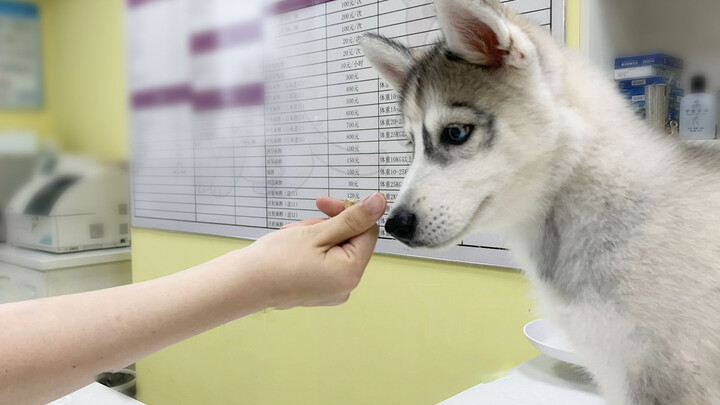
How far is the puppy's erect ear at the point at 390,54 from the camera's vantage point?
765 millimetres

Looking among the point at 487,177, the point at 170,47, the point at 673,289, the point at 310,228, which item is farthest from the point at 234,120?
Answer: the point at 673,289

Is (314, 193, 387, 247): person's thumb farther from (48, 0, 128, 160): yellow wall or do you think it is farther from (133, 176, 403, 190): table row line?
(133, 176, 403, 190): table row line

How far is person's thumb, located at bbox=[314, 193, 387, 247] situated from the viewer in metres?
0.72

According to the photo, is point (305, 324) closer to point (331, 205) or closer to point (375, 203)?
point (331, 205)

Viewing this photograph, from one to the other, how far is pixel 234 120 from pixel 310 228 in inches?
41.0

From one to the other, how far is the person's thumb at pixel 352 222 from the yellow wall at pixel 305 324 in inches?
16.3

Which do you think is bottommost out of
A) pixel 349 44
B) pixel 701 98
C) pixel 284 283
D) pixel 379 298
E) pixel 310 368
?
pixel 310 368

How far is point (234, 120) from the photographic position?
1699mm

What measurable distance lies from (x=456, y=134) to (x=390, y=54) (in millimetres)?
186

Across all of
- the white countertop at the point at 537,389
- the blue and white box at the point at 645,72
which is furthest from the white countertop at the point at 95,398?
the blue and white box at the point at 645,72

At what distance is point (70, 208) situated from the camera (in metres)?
1.01

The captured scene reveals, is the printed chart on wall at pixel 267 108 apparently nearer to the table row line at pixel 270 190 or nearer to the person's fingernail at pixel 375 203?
the table row line at pixel 270 190

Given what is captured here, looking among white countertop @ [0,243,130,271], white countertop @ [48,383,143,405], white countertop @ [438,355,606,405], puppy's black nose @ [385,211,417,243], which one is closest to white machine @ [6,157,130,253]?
white countertop @ [0,243,130,271]

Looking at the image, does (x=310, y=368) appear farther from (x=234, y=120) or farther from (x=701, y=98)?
(x=701, y=98)
